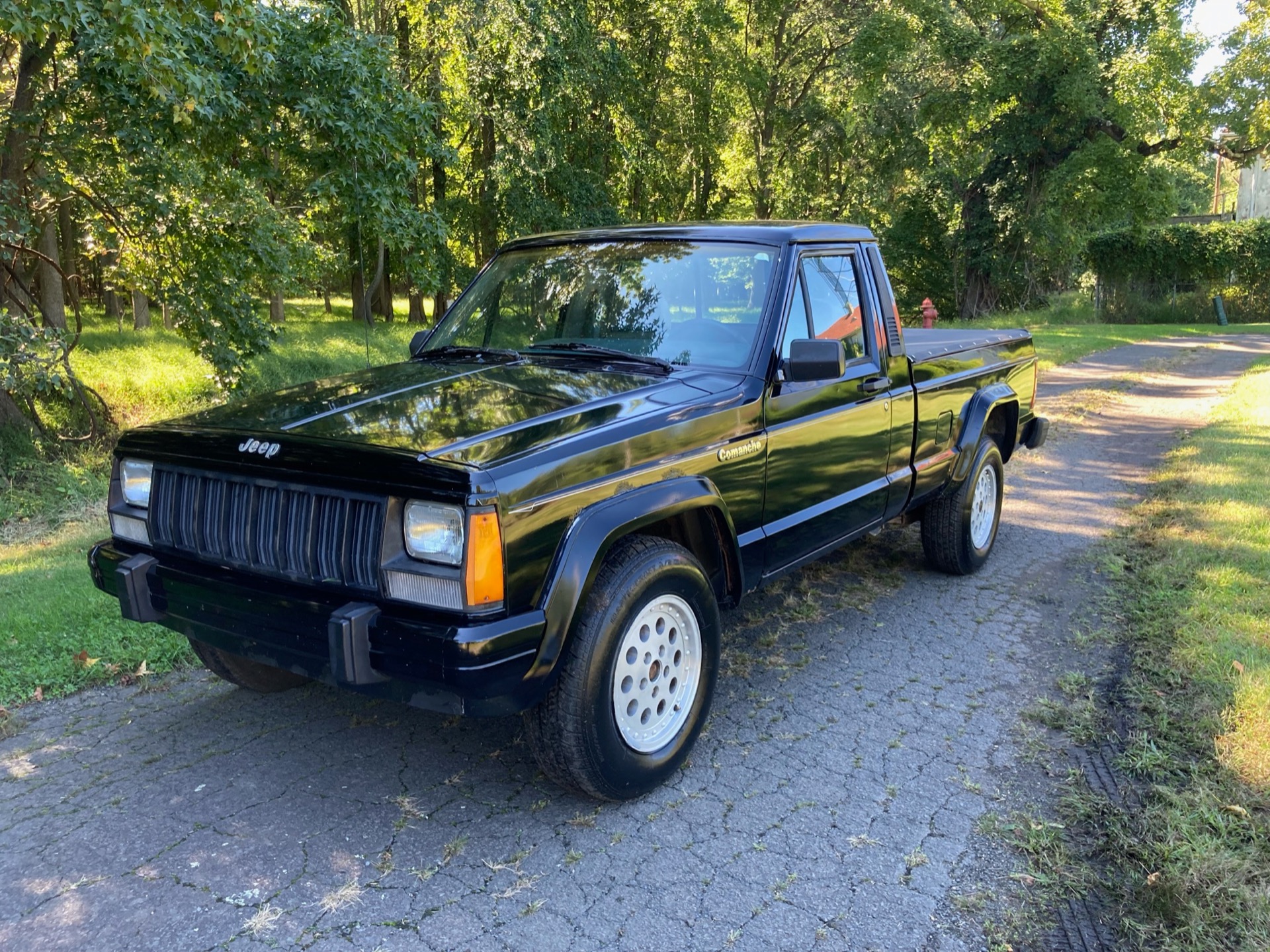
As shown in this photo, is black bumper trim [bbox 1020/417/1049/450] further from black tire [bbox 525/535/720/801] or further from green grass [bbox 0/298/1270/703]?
green grass [bbox 0/298/1270/703]

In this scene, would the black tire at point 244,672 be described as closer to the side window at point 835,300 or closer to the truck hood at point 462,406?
the truck hood at point 462,406

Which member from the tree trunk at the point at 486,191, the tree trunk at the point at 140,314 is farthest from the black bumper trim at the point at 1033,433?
the tree trunk at the point at 140,314

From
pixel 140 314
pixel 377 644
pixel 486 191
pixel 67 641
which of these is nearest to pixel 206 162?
pixel 67 641

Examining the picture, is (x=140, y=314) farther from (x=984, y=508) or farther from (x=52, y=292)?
(x=984, y=508)

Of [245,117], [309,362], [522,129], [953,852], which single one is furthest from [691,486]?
[522,129]

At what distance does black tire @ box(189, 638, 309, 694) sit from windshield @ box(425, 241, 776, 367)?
5.64 ft

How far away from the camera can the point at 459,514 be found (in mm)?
2795

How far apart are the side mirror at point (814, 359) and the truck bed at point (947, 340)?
1.44m

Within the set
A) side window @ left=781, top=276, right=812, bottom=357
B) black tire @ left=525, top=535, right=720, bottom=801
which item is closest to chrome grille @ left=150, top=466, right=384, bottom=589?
black tire @ left=525, top=535, right=720, bottom=801

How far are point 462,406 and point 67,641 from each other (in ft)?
9.39

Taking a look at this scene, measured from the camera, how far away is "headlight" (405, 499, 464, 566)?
2.81 meters

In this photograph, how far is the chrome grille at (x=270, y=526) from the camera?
2969mm

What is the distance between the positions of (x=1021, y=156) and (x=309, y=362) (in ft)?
68.7

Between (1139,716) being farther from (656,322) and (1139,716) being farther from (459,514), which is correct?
(459,514)
